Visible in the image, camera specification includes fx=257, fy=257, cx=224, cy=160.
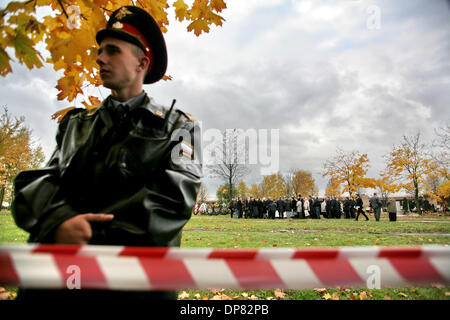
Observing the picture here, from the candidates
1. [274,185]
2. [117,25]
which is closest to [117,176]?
[117,25]

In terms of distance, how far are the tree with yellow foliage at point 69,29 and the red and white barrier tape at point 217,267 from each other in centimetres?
155

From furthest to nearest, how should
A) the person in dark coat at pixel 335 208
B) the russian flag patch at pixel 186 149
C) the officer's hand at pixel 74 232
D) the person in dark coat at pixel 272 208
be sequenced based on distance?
1. the person in dark coat at pixel 272 208
2. the person in dark coat at pixel 335 208
3. the russian flag patch at pixel 186 149
4. the officer's hand at pixel 74 232

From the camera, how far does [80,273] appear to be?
2.98 ft

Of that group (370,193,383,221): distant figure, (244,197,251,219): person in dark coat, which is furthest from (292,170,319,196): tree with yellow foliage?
(370,193,383,221): distant figure

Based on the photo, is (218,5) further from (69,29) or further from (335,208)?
(335,208)

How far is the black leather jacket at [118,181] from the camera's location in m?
1.23

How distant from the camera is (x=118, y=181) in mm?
1319

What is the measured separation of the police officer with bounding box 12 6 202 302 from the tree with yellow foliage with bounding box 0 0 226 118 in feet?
1.74

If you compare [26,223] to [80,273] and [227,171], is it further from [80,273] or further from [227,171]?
[227,171]

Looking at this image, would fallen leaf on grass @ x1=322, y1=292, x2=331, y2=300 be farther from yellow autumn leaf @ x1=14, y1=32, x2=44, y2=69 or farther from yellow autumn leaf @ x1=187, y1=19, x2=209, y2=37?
yellow autumn leaf @ x1=14, y1=32, x2=44, y2=69

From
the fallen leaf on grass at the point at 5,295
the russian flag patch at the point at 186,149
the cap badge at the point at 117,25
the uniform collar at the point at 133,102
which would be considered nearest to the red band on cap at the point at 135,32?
the cap badge at the point at 117,25

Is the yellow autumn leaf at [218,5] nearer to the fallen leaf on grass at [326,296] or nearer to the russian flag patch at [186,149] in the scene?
the russian flag patch at [186,149]

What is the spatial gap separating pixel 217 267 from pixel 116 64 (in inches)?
52.4
